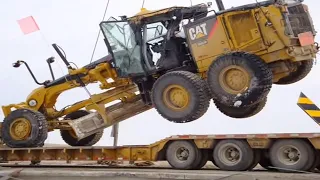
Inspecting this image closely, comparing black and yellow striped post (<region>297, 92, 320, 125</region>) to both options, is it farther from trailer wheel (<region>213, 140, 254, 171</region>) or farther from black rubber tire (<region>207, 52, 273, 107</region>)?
trailer wheel (<region>213, 140, 254, 171</region>)

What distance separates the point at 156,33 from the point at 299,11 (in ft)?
10.3

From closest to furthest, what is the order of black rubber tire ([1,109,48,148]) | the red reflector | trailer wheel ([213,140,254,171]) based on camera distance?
1. trailer wheel ([213,140,254,171])
2. the red reflector
3. black rubber tire ([1,109,48,148])

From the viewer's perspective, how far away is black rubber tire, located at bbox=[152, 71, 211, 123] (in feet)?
35.3

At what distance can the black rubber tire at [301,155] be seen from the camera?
30.0 ft

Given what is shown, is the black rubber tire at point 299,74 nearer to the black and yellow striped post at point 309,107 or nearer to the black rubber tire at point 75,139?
the black and yellow striped post at point 309,107

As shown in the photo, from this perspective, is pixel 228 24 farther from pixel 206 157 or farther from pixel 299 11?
pixel 206 157

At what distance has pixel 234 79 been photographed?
1040 cm

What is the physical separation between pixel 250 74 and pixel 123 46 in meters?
3.28

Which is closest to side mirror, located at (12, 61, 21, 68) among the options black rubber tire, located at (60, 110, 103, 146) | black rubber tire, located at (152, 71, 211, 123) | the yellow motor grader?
the yellow motor grader

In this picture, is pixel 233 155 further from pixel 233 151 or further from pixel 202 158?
pixel 202 158

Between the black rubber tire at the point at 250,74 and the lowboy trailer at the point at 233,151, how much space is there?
0.77 m

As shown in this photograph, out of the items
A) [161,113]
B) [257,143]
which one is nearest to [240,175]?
[257,143]

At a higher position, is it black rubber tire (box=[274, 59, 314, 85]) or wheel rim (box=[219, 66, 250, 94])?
black rubber tire (box=[274, 59, 314, 85])

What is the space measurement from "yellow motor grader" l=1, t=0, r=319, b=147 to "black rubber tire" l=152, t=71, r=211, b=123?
0.07 ft
